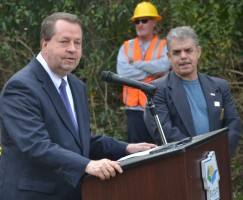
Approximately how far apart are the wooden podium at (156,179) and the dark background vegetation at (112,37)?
448 cm

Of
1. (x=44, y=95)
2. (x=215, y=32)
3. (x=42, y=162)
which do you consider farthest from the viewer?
→ (x=215, y=32)

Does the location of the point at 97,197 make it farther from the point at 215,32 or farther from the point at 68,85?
the point at 215,32

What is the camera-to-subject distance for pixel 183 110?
Answer: 447 cm

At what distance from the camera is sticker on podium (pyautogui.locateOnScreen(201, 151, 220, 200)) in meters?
3.18

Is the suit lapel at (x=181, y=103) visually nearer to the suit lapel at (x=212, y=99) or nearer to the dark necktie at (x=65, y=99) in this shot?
the suit lapel at (x=212, y=99)

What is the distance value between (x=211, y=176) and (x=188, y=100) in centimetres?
133

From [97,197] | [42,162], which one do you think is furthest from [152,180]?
[42,162]

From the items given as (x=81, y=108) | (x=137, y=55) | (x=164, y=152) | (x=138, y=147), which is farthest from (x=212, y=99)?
(x=137, y=55)

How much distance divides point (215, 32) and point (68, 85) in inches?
180

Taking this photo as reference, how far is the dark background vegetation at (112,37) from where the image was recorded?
809 cm

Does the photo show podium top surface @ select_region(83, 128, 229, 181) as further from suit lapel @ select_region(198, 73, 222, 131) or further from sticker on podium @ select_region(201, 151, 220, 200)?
suit lapel @ select_region(198, 73, 222, 131)

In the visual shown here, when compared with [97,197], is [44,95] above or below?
above

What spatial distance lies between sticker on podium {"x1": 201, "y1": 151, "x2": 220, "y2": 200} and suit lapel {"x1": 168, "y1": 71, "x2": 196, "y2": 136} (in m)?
1.08

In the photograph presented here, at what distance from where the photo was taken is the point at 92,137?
12.5 feet
